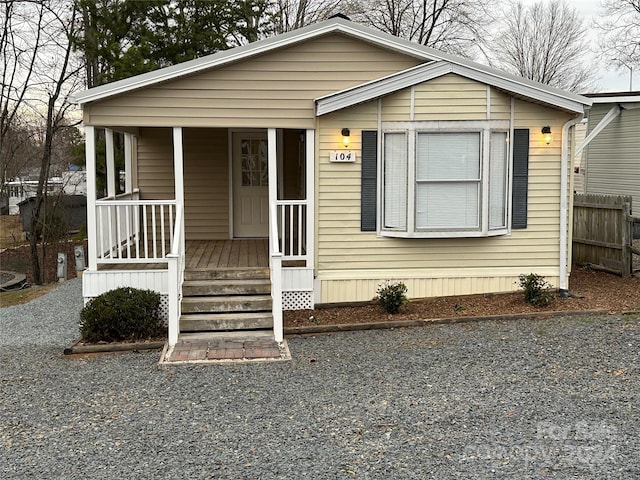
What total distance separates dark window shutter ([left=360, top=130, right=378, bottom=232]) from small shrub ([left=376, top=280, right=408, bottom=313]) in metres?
0.96

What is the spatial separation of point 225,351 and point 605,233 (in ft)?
23.2

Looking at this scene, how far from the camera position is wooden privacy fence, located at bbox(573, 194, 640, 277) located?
33.7 ft

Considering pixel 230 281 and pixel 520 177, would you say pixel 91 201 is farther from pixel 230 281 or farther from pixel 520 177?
pixel 520 177

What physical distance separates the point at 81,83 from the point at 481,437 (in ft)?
54.9

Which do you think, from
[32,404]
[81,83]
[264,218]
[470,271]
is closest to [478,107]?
[470,271]

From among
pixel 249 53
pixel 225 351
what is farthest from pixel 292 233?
pixel 249 53

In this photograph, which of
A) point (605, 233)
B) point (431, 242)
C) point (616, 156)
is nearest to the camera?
point (431, 242)

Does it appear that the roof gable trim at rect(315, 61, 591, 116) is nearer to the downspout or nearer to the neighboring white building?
the downspout

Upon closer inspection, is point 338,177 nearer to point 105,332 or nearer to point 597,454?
point 105,332

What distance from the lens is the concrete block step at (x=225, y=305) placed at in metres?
8.02

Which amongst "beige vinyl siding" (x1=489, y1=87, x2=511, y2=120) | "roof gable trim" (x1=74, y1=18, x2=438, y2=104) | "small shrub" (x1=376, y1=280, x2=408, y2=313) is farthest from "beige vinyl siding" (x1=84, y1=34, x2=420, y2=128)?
"small shrub" (x1=376, y1=280, x2=408, y2=313)

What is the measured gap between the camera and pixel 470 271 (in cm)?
904

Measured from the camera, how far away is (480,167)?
28.2 feet

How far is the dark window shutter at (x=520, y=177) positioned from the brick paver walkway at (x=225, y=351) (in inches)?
152
